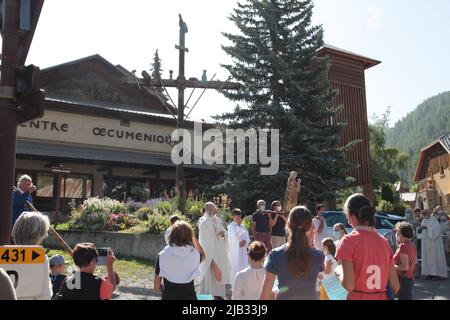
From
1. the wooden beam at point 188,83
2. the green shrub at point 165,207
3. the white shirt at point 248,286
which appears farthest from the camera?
the wooden beam at point 188,83

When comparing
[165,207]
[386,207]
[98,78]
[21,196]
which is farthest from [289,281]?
[386,207]

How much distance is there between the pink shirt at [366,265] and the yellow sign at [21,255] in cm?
252

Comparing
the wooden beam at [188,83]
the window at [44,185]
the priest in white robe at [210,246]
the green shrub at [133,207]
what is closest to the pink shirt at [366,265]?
the priest in white robe at [210,246]

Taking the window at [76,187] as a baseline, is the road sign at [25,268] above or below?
below

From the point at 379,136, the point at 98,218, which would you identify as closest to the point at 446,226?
the point at 98,218

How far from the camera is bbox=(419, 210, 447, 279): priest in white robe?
42.8 feet

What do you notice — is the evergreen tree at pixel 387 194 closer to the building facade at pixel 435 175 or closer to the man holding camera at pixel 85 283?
the building facade at pixel 435 175

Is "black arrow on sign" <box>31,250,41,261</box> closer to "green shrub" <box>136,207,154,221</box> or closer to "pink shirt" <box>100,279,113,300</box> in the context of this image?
"pink shirt" <box>100,279,113,300</box>

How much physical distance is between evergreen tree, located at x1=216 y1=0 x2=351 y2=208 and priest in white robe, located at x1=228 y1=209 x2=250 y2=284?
27.8 ft

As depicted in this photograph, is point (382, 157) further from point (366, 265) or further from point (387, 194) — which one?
point (366, 265)

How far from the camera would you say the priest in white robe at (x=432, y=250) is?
13039 mm

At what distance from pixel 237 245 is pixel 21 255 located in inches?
286
